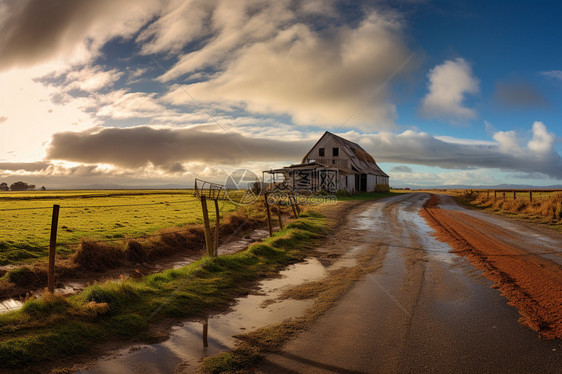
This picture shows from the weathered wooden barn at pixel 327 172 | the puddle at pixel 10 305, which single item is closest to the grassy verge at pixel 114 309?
the puddle at pixel 10 305

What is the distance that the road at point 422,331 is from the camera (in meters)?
4.61

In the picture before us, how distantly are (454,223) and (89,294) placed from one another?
62.6ft

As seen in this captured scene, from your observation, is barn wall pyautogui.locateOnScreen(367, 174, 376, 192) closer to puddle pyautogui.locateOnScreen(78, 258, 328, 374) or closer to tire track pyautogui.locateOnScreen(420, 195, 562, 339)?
tire track pyautogui.locateOnScreen(420, 195, 562, 339)

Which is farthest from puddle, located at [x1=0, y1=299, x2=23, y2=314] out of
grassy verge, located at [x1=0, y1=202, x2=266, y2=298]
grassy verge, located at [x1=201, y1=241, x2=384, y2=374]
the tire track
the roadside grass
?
the roadside grass

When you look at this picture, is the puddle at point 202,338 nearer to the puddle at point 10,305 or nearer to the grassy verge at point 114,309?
the grassy verge at point 114,309

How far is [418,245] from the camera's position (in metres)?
13.4

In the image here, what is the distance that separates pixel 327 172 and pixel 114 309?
39.9 meters

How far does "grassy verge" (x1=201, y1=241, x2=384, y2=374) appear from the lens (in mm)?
4688

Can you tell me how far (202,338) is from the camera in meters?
5.66

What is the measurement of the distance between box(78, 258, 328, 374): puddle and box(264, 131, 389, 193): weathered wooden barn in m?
33.6

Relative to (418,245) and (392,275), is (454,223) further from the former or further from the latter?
(392,275)

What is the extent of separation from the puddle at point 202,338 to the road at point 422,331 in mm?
959

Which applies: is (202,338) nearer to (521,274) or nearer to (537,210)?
(521,274)

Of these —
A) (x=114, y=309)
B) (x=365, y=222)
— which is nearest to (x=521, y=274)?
(x=114, y=309)
